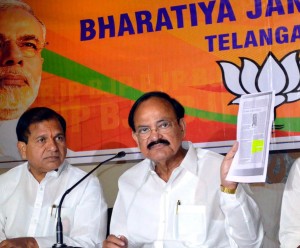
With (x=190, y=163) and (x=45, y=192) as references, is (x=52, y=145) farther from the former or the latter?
(x=190, y=163)

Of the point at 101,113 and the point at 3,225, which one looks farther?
the point at 101,113

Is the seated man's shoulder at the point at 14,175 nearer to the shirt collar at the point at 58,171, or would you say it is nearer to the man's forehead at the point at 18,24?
the shirt collar at the point at 58,171

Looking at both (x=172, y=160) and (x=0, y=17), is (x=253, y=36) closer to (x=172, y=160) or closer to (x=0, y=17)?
(x=172, y=160)

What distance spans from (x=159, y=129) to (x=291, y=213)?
33.1 inches

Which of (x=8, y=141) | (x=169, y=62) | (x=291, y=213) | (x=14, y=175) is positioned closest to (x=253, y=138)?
(x=291, y=213)

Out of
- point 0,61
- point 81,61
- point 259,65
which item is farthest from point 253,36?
point 0,61

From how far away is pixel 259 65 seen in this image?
363cm

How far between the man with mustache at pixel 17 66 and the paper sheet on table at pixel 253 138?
239cm

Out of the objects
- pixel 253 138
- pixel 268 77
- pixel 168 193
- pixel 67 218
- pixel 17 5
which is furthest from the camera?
pixel 17 5

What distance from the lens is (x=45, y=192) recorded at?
346 centimetres

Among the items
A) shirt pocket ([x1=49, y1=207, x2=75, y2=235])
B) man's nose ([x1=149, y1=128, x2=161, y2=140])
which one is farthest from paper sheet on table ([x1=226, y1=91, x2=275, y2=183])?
shirt pocket ([x1=49, y1=207, x2=75, y2=235])

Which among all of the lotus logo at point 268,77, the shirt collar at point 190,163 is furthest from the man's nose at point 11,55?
the shirt collar at point 190,163

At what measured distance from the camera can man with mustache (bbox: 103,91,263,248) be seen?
2.85m

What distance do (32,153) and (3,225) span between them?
508 mm
